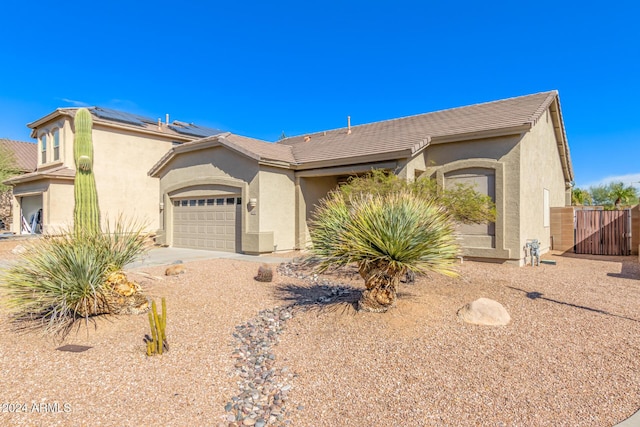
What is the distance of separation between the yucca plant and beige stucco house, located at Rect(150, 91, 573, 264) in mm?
7982

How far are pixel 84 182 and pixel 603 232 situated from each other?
19.9 m

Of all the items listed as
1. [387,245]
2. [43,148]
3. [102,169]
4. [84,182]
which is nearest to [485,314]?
[387,245]

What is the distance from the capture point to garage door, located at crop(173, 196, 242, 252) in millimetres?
15422

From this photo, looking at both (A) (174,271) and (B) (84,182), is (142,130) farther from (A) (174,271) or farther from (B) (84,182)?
(A) (174,271)

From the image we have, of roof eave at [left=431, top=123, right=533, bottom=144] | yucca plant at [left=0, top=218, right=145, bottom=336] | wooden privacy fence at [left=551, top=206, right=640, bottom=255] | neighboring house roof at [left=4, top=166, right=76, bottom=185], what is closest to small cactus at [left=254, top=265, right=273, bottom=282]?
yucca plant at [left=0, top=218, right=145, bottom=336]

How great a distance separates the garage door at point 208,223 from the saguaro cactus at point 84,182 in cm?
484

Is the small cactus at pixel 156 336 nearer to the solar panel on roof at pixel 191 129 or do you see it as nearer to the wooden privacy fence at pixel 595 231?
the wooden privacy fence at pixel 595 231

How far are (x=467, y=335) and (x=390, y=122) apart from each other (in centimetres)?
1430

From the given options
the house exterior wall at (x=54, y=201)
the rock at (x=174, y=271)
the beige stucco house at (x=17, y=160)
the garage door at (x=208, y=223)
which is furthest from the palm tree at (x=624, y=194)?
the beige stucco house at (x=17, y=160)

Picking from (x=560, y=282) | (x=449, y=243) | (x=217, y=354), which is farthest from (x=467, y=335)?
(x=560, y=282)

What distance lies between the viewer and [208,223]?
53.8ft

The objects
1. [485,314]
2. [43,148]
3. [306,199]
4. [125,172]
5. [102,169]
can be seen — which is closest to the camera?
[485,314]

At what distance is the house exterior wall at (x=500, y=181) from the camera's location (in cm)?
1159

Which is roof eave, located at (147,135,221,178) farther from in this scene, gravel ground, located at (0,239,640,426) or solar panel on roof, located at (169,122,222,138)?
gravel ground, located at (0,239,640,426)
